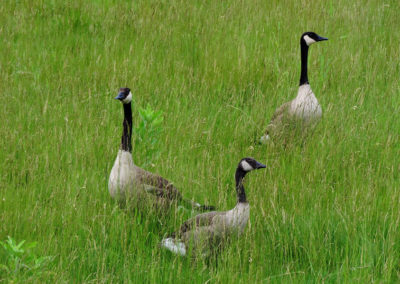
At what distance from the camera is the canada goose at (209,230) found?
3.93m

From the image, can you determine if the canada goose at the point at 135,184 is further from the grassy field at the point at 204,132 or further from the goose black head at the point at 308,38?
the goose black head at the point at 308,38

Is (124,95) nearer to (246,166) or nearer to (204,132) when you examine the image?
(204,132)

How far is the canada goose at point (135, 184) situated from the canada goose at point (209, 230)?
0.24 m

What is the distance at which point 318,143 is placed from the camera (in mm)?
5438

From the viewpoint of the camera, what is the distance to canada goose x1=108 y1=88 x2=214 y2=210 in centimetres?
451

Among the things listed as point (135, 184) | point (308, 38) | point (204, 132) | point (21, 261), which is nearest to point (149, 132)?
point (135, 184)

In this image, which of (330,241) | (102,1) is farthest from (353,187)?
(102,1)

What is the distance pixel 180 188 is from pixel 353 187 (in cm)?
144

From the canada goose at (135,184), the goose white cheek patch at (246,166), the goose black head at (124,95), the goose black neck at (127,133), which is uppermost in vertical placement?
the goose black head at (124,95)

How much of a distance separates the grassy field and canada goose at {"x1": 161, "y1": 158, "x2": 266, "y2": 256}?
0.11m

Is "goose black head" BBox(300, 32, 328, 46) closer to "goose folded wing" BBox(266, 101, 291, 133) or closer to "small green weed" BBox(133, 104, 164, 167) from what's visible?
"goose folded wing" BBox(266, 101, 291, 133)

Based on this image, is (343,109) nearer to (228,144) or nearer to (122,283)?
(228,144)

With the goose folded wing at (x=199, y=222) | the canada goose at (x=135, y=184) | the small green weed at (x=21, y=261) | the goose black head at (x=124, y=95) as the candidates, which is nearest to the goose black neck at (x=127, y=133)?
the canada goose at (x=135, y=184)

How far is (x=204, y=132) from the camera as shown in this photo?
5.45 m
